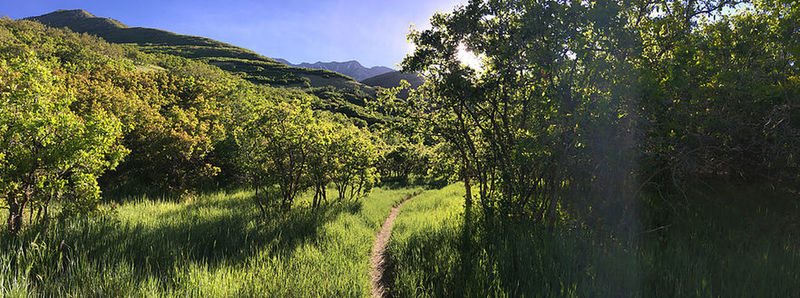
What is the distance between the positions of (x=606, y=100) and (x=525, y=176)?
7.12 feet

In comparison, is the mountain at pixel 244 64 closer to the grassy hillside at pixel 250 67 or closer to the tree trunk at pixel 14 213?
the grassy hillside at pixel 250 67

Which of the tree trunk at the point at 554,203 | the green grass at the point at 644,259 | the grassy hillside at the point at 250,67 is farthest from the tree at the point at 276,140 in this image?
the grassy hillside at the point at 250,67

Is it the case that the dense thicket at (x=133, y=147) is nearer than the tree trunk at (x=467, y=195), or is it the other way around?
the dense thicket at (x=133, y=147)

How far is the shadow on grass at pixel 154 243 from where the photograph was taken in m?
4.31

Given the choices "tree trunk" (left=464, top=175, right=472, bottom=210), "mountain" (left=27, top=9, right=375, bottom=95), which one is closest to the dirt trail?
"tree trunk" (left=464, top=175, right=472, bottom=210)

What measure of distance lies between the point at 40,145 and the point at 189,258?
176 inches

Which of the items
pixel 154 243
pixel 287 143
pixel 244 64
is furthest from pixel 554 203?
pixel 244 64

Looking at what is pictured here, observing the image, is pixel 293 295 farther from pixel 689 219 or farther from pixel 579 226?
pixel 689 219

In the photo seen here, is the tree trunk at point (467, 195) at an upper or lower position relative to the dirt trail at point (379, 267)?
upper

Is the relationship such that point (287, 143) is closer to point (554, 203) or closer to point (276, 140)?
point (276, 140)

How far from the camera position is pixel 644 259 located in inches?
153

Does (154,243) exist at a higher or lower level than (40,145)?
lower

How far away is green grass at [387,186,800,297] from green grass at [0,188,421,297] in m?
1.56

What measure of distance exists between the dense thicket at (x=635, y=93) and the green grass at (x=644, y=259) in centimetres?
50
